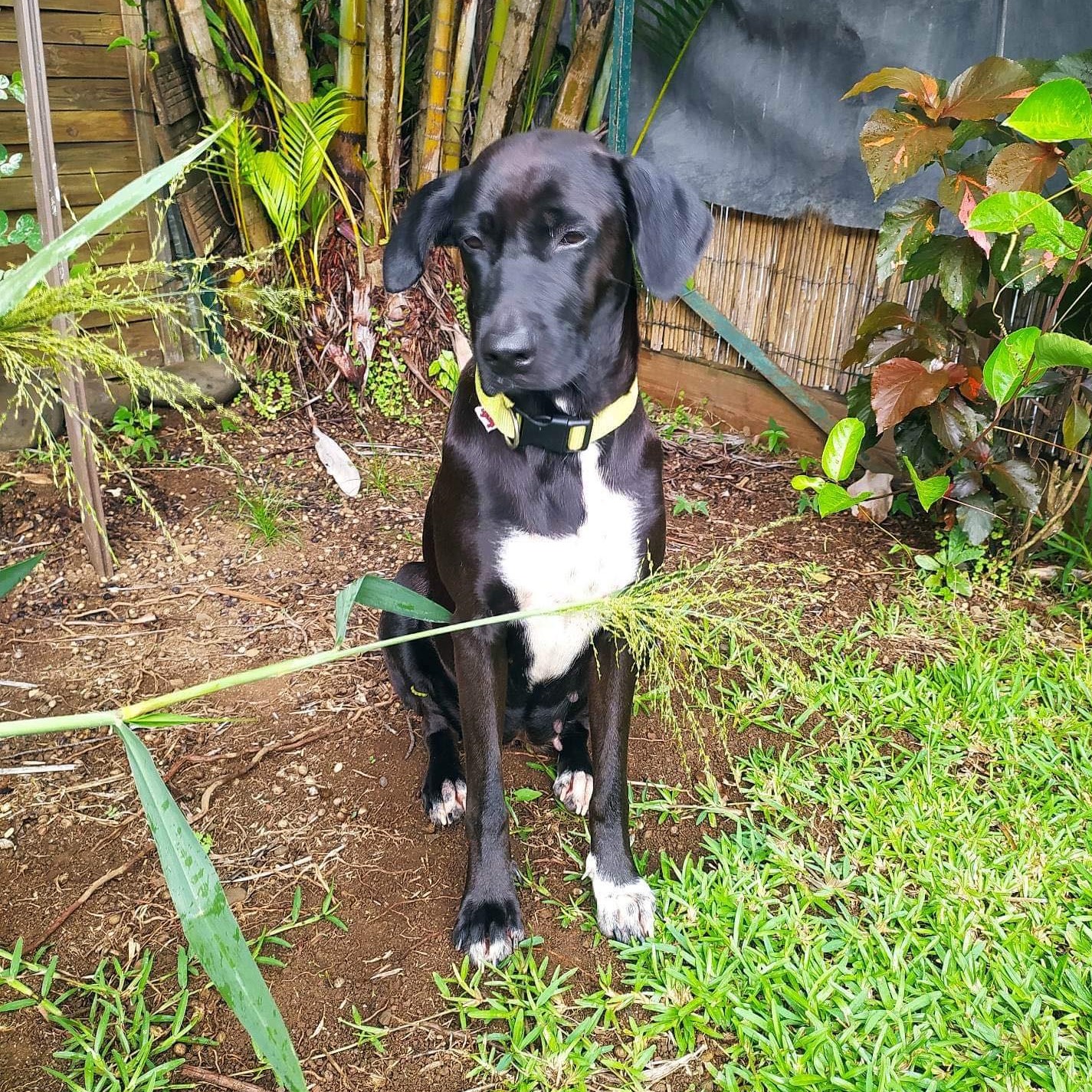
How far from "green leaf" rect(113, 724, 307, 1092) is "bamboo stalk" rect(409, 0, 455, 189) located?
3.83 meters

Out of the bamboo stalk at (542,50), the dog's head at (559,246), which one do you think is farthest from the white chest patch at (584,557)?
the bamboo stalk at (542,50)

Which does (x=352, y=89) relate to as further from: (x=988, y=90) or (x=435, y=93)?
(x=988, y=90)

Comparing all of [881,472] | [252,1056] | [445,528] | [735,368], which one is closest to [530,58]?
[735,368]

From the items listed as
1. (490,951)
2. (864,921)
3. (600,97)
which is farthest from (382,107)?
(864,921)

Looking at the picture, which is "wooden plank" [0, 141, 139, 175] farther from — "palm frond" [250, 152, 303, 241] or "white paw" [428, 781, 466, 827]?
"white paw" [428, 781, 466, 827]

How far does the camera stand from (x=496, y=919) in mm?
1869

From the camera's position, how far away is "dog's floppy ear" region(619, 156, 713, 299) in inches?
71.0

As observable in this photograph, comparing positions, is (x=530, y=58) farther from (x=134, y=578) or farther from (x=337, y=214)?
(x=134, y=578)

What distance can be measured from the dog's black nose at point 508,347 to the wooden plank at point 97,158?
2913 mm

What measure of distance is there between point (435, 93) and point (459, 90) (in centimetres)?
15

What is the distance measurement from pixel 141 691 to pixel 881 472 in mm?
2681

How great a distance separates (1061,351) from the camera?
2123 mm

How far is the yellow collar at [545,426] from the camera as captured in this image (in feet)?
5.90

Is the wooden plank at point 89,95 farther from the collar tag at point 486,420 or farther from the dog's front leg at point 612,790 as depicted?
the dog's front leg at point 612,790
